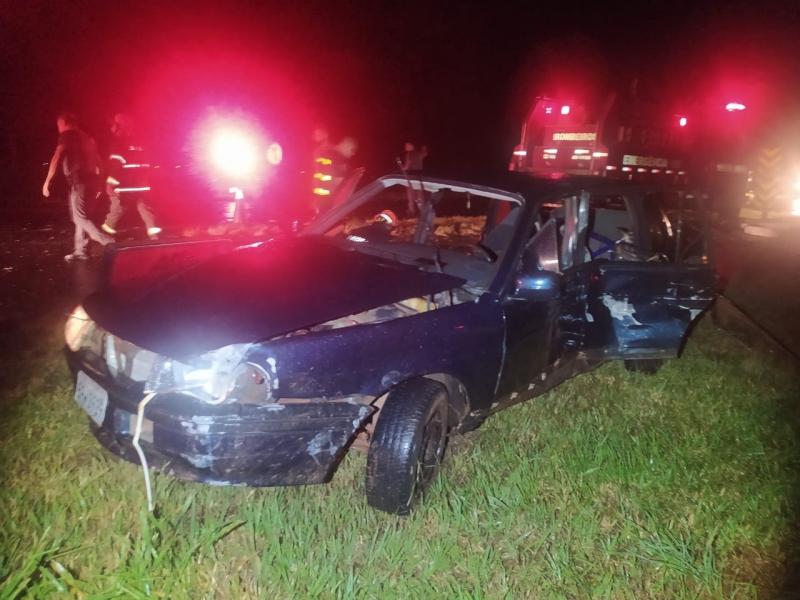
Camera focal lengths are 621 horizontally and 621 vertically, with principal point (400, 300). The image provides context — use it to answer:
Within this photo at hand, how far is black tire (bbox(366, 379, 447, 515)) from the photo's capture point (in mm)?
2639

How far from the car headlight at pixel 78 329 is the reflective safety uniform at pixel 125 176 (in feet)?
16.5

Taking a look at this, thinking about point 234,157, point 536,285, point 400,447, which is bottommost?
point 400,447

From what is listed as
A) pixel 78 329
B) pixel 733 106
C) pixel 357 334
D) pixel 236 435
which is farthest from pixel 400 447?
pixel 733 106

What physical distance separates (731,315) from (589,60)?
693 centimetres

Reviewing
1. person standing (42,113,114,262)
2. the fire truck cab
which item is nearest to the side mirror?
person standing (42,113,114,262)

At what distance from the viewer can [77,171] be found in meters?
7.15

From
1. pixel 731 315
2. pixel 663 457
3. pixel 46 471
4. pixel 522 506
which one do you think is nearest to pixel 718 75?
pixel 731 315

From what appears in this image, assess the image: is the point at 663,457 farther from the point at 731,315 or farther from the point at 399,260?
the point at 731,315

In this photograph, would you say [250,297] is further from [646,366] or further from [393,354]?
[646,366]

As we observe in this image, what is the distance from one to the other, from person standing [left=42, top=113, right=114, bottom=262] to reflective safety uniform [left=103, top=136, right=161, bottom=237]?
28cm

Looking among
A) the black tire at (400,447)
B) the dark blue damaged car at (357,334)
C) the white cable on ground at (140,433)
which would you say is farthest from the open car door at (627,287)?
the white cable on ground at (140,433)

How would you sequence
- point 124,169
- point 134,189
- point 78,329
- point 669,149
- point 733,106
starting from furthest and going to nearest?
point 733,106 < point 669,149 < point 134,189 < point 124,169 < point 78,329

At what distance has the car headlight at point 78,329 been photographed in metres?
2.92

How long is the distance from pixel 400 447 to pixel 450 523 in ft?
1.39
